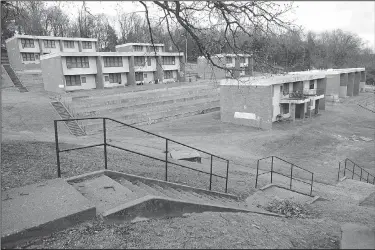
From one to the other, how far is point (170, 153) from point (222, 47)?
30.5 ft

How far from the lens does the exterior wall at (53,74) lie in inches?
1547

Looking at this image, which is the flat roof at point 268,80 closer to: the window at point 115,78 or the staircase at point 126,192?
the staircase at point 126,192

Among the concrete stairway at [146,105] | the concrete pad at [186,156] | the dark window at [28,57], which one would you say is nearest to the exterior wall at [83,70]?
the concrete stairway at [146,105]

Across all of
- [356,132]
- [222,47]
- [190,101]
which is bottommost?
[356,132]

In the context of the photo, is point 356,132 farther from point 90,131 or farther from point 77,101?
point 77,101

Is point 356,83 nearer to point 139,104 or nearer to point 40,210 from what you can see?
point 139,104

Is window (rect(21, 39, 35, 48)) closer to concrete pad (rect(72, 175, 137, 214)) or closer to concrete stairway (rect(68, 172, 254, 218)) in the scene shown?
concrete stairway (rect(68, 172, 254, 218))

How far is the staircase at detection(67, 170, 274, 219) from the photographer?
5.05m

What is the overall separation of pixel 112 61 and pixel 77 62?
6.37m

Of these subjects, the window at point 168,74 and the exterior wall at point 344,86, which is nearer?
the exterior wall at point 344,86

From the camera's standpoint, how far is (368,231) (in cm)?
454

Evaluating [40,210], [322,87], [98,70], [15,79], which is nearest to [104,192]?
[40,210]

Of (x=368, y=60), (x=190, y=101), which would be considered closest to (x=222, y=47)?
(x=190, y=101)

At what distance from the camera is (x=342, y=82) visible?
173ft
